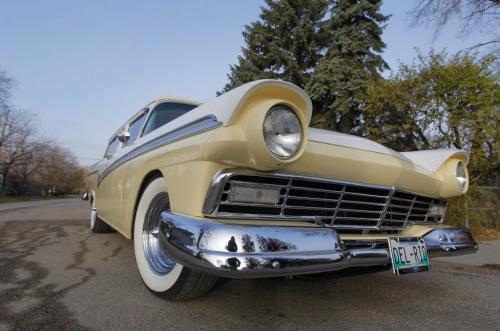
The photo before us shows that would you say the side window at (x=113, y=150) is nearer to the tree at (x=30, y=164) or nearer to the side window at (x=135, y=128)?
the side window at (x=135, y=128)

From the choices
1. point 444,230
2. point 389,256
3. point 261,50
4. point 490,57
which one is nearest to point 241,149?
point 389,256

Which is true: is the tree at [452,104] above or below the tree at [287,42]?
below

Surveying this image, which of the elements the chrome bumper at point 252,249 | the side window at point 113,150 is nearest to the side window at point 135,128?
the side window at point 113,150

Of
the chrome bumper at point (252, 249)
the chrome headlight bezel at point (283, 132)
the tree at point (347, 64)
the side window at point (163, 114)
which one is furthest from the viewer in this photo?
the tree at point (347, 64)

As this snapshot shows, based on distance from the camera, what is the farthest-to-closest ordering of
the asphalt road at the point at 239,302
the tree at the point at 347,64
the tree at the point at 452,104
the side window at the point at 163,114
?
the tree at the point at 347,64
the tree at the point at 452,104
the side window at the point at 163,114
the asphalt road at the point at 239,302

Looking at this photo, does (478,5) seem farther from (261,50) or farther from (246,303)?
(246,303)

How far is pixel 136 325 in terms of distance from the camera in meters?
1.73

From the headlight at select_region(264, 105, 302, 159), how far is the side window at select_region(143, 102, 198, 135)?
173cm

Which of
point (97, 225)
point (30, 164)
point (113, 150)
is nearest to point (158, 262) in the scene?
point (113, 150)

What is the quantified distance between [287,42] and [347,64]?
4.03 metres

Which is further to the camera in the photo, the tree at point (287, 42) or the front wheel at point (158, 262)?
the tree at point (287, 42)

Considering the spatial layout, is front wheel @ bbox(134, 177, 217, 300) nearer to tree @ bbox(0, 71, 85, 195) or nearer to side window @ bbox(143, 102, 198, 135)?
side window @ bbox(143, 102, 198, 135)

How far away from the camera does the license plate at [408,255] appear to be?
1812 millimetres

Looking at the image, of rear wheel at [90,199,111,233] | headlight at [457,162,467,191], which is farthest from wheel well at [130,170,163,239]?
rear wheel at [90,199,111,233]
